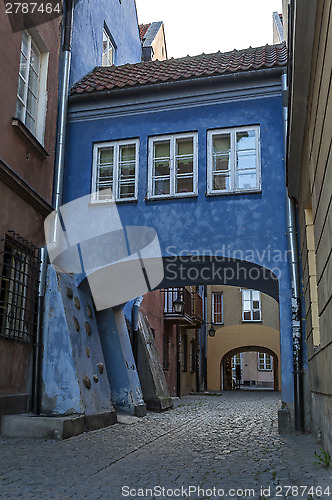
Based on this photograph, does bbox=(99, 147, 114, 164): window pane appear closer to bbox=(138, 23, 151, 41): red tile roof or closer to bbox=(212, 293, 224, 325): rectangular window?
bbox=(138, 23, 151, 41): red tile roof

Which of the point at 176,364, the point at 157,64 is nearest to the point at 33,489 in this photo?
the point at 157,64

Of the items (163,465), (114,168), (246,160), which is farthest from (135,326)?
(163,465)

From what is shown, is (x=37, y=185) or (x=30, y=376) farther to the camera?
(x=37, y=185)

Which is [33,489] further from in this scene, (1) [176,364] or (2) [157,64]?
(1) [176,364]

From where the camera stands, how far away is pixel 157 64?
12781 mm

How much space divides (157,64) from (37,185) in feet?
15.4

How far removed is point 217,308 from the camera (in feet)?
100

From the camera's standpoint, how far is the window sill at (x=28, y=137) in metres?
9.02

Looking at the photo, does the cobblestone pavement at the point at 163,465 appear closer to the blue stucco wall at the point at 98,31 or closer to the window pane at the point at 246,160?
the window pane at the point at 246,160

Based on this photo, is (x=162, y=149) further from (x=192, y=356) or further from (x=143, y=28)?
(x=192, y=356)

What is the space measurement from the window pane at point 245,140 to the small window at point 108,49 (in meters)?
6.18

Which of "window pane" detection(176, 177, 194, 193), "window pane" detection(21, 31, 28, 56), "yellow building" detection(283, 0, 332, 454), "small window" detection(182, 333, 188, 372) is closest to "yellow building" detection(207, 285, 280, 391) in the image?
"small window" detection(182, 333, 188, 372)

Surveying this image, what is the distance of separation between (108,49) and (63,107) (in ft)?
17.3

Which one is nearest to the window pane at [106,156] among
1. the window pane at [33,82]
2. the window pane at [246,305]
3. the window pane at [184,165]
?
the window pane at [184,165]
